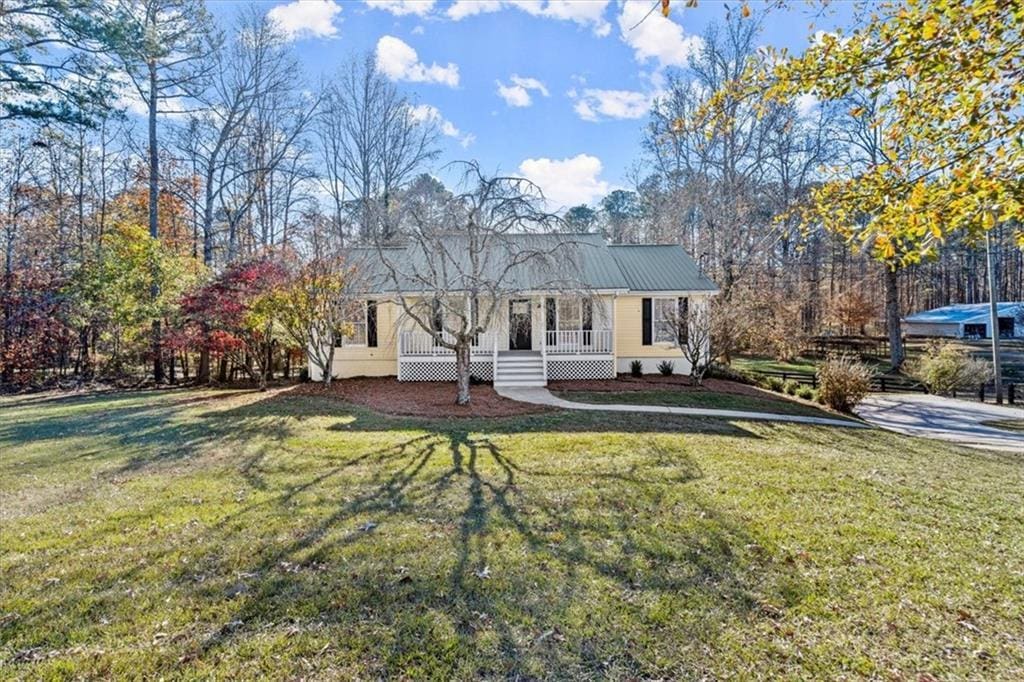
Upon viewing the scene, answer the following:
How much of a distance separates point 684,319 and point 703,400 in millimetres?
3183

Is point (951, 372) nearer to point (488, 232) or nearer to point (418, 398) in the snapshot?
point (488, 232)

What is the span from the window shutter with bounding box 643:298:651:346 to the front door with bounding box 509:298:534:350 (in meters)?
4.02

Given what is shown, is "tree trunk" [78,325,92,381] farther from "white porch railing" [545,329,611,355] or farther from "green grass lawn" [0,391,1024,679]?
"white porch railing" [545,329,611,355]

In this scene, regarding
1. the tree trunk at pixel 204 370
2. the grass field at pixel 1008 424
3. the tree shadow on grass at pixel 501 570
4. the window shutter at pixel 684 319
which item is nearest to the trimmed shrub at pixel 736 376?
the window shutter at pixel 684 319

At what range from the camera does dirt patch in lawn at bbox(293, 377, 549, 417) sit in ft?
36.8

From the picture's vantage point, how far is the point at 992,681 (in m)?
2.69

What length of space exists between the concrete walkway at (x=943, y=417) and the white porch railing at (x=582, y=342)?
736cm

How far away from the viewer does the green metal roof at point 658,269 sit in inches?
658

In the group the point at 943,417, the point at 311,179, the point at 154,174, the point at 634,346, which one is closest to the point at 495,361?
the point at 634,346

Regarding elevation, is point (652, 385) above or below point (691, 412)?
above

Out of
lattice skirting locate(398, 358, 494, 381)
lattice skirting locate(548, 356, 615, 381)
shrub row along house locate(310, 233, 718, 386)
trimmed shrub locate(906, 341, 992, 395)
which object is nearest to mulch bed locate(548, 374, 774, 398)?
lattice skirting locate(548, 356, 615, 381)

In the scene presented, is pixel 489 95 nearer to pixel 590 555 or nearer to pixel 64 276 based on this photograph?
pixel 64 276

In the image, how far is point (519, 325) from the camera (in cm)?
1711

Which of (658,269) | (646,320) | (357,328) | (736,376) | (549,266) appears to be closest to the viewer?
(549,266)
